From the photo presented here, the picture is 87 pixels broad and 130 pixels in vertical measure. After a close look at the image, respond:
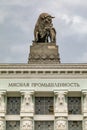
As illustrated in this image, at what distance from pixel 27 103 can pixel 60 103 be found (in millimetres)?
2972

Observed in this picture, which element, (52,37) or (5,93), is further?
(52,37)

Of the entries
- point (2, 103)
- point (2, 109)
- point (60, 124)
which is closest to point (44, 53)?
point (2, 103)

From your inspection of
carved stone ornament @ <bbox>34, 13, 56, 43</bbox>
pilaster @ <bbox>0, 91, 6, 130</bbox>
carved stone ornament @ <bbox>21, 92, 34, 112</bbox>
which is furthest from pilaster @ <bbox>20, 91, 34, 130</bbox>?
carved stone ornament @ <bbox>34, 13, 56, 43</bbox>

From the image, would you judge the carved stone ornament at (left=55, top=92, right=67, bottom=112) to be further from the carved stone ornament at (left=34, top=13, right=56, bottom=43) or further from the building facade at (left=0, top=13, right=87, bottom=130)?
the carved stone ornament at (left=34, top=13, right=56, bottom=43)

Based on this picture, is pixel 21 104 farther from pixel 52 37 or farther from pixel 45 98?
pixel 52 37

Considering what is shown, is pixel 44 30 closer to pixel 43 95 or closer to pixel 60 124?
pixel 43 95

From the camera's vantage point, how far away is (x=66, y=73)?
34.7 meters

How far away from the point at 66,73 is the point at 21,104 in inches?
198

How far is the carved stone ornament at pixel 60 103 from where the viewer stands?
33625 mm

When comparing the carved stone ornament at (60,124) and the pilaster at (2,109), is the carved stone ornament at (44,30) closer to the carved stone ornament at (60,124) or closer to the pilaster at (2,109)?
the pilaster at (2,109)

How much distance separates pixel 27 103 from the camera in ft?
111

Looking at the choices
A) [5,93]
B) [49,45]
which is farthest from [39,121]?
[49,45]

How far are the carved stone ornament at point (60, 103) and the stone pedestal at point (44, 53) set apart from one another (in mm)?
4114

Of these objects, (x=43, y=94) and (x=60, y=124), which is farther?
(x=43, y=94)
